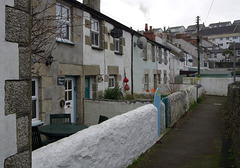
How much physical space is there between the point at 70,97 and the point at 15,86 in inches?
245

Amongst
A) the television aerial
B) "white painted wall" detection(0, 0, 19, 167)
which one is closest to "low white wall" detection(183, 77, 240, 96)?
the television aerial

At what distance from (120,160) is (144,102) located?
120 inches

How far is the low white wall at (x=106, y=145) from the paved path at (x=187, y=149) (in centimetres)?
32

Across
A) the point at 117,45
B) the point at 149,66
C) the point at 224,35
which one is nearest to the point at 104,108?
the point at 117,45

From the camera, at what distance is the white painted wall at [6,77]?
189 centimetres

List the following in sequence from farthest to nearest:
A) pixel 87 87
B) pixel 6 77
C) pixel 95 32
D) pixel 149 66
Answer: pixel 149 66 < pixel 95 32 < pixel 87 87 < pixel 6 77

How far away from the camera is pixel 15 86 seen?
2021mm

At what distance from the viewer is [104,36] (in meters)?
9.80

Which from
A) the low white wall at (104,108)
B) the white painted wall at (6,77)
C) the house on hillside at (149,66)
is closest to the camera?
the white painted wall at (6,77)

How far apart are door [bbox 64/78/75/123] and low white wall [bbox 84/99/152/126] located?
0.47m

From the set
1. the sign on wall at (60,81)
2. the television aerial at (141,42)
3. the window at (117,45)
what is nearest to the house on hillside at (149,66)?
the television aerial at (141,42)

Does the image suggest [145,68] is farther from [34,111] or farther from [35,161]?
[35,161]

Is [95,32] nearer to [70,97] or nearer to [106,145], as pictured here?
[70,97]

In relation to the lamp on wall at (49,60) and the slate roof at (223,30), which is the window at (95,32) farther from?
the slate roof at (223,30)
